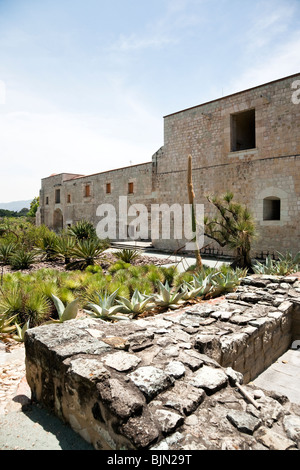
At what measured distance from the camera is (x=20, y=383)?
259 cm

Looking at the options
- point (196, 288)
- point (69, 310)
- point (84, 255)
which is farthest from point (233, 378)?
point (84, 255)

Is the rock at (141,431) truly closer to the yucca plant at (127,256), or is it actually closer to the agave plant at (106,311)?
the agave plant at (106,311)

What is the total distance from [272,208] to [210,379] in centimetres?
1043

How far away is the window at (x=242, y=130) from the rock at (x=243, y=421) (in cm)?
1148

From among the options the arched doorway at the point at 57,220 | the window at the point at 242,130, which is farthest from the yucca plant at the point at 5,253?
the arched doorway at the point at 57,220

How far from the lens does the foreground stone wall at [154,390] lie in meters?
1.61

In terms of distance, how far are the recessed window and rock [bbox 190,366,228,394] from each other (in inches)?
385

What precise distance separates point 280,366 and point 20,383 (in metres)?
3.22

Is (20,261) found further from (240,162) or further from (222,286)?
(240,162)

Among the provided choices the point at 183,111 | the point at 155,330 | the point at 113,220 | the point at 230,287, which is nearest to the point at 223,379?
the point at 155,330

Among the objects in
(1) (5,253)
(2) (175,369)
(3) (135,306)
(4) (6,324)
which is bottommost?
(4) (6,324)

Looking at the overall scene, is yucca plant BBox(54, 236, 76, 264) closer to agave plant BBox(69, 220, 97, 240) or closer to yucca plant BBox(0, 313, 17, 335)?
agave plant BBox(69, 220, 97, 240)

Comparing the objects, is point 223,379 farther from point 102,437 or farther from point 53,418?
point 53,418

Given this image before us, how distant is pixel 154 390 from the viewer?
73.6 inches
